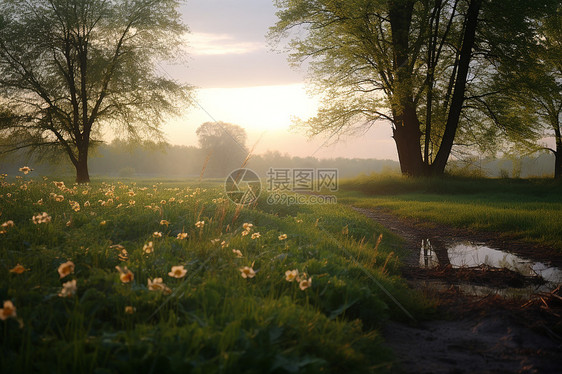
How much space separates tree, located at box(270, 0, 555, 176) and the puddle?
1187 cm

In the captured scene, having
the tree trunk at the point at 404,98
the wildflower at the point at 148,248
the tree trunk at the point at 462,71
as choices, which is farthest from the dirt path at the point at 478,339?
the tree trunk at the point at 462,71

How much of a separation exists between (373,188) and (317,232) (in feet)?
56.1

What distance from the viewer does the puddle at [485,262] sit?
4.85 meters

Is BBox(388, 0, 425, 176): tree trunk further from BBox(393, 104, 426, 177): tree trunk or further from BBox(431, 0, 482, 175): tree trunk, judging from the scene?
BBox(431, 0, 482, 175): tree trunk

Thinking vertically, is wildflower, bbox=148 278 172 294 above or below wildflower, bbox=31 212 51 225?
below

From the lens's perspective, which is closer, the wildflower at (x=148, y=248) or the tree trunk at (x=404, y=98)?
the wildflower at (x=148, y=248)

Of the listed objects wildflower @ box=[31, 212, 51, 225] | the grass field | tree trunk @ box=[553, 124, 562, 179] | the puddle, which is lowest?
the puddle

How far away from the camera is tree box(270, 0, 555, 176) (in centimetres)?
1750

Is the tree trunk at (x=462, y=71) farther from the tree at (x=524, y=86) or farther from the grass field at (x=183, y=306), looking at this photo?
the grass field at (x=183, y=306)

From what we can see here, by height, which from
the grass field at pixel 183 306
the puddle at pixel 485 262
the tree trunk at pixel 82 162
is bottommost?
the puddle at pixel 485 262

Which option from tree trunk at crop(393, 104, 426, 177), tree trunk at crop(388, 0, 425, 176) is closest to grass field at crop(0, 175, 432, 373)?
tree trunk at crop(388, 0, 425, 176)
